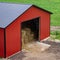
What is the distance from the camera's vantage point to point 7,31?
56.3 feet

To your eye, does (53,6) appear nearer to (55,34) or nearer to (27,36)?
(55,34)

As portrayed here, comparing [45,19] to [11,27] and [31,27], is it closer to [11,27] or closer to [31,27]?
[31,27]

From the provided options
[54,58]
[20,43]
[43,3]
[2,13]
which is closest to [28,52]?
[20,43]

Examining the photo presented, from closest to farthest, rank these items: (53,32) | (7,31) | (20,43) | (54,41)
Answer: (7,31)
(20,43)
(54,41)
(53,32)

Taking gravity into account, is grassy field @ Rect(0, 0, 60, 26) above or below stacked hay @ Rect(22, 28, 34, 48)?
above

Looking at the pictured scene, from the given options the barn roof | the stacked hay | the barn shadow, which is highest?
the barn roof

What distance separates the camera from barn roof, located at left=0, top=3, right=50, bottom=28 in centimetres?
1762

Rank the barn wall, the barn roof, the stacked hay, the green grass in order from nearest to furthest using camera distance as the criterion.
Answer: the barn wall → the barn roof → the stacked hay → the green grass

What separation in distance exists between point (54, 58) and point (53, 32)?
23.9ft

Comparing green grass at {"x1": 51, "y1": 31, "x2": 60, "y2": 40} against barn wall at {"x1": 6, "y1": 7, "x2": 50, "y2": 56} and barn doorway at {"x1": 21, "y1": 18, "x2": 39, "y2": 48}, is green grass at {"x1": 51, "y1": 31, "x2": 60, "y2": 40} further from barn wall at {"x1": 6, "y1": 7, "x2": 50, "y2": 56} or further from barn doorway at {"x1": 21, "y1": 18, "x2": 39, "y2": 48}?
barn wall at {"x1": 6, "y1": 7, "x2": 50, "y2": 56}

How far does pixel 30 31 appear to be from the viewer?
21.6m

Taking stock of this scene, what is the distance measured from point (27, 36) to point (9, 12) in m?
2.65

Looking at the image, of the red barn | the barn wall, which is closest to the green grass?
the red barn

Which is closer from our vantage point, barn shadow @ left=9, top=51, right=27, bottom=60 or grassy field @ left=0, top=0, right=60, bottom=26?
barn shadow @ left=9, top=51, right=27, bottom=60
